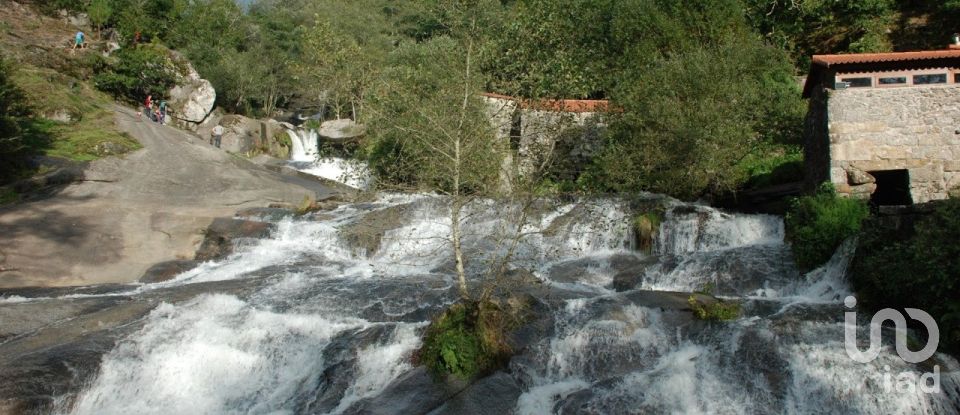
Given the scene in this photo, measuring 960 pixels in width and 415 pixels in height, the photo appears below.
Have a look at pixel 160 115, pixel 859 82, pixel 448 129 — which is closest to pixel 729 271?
pixel 859 82

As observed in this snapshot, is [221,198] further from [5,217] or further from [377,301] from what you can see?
[377,301]

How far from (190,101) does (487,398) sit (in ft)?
104

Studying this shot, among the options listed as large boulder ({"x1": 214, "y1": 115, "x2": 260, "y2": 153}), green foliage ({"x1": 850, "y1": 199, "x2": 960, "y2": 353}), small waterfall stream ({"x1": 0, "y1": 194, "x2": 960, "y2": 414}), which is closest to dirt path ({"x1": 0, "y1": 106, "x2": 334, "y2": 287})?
small waterfall stream ({"x1": 0, "y1": 194, "x2": 960, "y2": 414})

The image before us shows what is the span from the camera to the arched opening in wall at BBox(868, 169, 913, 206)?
16.8 meters

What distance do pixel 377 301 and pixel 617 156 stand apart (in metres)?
9.96

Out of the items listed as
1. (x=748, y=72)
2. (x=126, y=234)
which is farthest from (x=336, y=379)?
(x=748, y=72)

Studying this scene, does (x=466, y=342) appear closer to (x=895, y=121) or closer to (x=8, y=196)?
(x=895, y=121)

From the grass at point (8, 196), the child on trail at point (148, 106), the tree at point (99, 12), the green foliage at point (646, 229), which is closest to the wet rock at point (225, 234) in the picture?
the grass at point (8, 196)

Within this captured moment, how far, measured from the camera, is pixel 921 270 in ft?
34.5

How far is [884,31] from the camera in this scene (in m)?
28.3

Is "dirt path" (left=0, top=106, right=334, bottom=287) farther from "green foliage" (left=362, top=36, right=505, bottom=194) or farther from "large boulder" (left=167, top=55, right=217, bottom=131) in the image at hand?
"large boulder" (left=167, top=55, right=217, bottom=131)

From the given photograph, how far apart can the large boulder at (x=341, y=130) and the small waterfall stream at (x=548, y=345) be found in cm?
1676

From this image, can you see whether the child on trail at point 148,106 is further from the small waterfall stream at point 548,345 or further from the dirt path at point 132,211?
the small waterfall stream at point 548,345

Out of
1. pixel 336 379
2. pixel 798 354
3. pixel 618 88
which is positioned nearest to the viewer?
pixel 798 354
